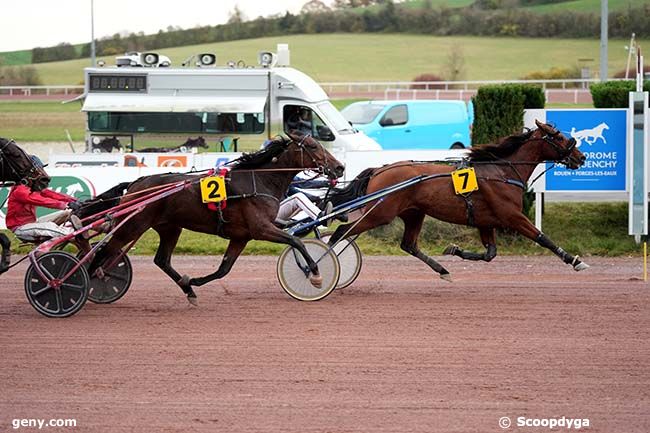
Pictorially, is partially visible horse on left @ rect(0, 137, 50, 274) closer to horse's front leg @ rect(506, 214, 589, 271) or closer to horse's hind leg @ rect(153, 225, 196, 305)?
horse's hind leg @ rect(153, 225, 196, 305)

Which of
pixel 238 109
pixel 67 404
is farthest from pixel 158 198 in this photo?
pixel 238 109

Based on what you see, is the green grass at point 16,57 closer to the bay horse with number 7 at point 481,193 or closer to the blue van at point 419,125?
the blue van at point 419,125

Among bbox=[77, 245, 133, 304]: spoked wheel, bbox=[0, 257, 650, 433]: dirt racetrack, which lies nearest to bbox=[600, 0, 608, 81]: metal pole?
bbox=[0, 257, 650, 433]: dirt racetrack

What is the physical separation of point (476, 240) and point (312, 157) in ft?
17.3

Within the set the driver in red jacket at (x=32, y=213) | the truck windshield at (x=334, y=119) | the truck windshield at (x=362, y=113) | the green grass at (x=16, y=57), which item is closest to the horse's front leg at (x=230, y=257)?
the driver in red jacket at (x=32, y=213)

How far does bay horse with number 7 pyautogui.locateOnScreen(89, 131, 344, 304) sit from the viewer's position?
9.86 m

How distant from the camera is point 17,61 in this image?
2393 inches

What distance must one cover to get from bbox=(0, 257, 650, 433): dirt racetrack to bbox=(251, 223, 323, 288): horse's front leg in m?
0.43

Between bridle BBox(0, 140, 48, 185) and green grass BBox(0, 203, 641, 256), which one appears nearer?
bridle BBox(0, 140, 48, 185)

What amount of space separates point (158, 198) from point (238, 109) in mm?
8855

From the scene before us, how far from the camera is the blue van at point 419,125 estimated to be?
24.3 meters

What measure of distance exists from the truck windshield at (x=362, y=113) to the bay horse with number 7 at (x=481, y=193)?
1377 cm

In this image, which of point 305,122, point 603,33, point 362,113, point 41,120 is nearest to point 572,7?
point 41,120

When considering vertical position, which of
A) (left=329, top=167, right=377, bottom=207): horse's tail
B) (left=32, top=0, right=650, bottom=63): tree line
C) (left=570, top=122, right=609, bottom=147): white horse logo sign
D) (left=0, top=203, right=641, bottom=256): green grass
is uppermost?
(left=32, top=0, right=650, bottom=63): tree line
